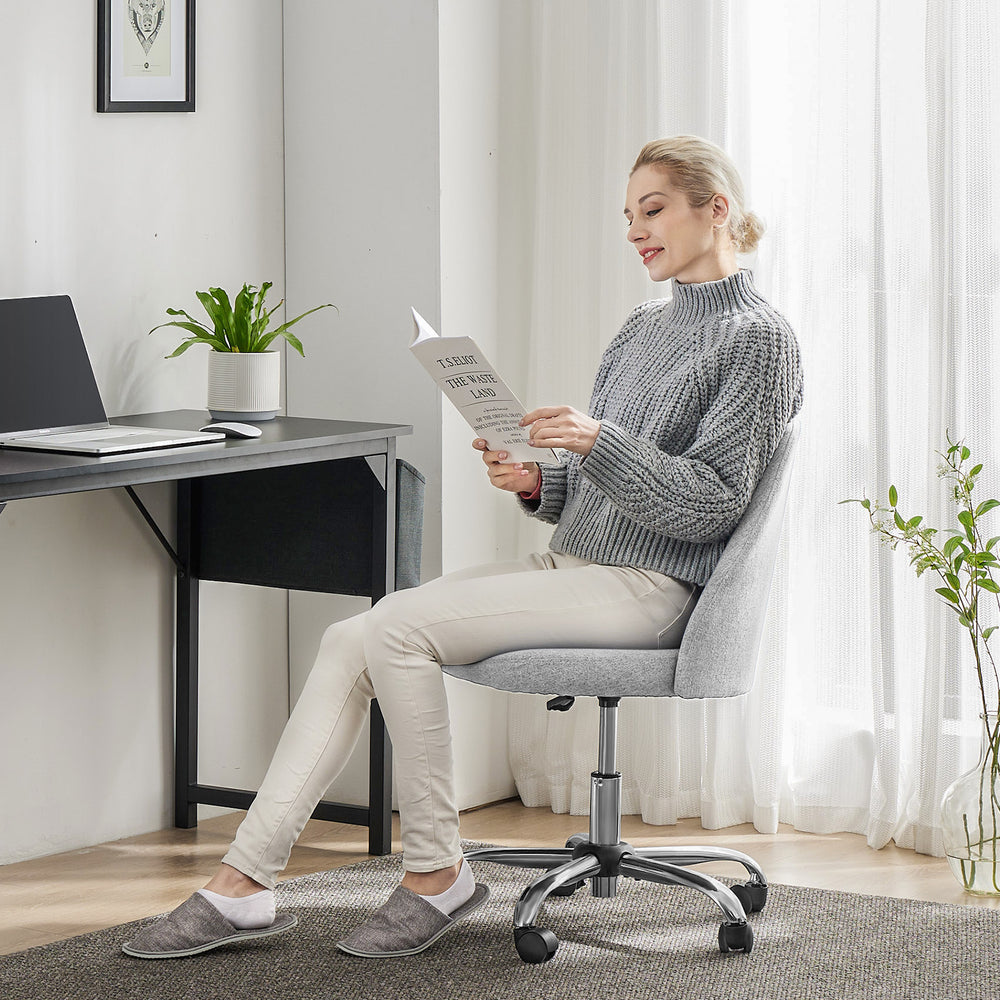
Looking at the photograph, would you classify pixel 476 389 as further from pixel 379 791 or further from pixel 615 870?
pixel 379 791

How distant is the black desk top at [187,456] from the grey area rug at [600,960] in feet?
2.24

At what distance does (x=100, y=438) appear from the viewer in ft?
8.03

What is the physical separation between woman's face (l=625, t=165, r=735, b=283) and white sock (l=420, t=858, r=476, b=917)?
0.95 meters

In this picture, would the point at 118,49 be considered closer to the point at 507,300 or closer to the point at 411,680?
the point at 507,300

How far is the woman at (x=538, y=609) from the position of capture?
2.22 meters

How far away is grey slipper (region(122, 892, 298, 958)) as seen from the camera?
7.36 feet

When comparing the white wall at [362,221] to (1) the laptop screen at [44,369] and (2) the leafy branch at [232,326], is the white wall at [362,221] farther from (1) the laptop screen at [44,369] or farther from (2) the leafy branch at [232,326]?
(1) the laptop screen at [44,369]

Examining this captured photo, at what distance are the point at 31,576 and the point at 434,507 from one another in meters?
0.76

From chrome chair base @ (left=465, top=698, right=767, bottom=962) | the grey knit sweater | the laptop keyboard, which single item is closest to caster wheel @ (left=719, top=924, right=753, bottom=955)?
chrome chair base @ (left=465, top=698, right=767, bottom=962)

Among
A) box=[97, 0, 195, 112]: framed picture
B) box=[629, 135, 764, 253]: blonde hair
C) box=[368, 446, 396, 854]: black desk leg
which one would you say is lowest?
box=[368, 446, 396, 854]: black desk leg

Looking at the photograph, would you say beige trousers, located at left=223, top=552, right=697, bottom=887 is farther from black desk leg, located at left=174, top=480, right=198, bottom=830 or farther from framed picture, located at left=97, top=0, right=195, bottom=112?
framed picture, located at left=97, top=0, right=195, bottom=112

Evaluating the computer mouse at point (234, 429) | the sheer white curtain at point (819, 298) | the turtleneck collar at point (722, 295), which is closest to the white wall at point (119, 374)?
the computer mouse at point (234, 429)

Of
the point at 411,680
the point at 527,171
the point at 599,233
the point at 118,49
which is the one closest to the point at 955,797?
the point at 411,680

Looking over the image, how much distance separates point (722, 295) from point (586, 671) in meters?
0.62
